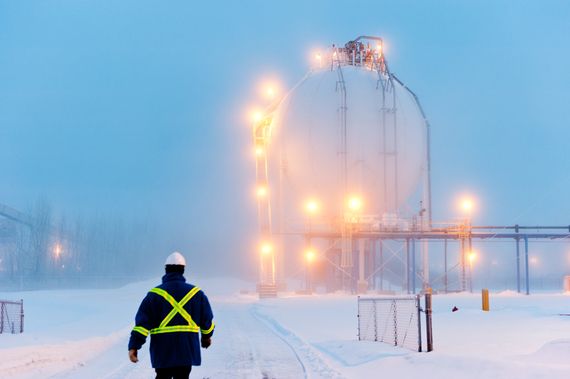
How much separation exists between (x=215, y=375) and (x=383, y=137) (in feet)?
128

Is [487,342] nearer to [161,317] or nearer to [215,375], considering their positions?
[215,375]

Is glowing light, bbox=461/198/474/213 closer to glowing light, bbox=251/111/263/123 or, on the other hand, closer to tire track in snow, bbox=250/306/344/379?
glowing light, bbox=251/111/263/123

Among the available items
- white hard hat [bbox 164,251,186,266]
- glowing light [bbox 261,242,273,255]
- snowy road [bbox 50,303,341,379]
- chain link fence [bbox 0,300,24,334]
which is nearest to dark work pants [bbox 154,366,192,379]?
white hard hat [bbox 164,251,186,266]

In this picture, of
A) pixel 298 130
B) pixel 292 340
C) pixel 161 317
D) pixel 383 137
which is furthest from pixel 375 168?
pixel 161 317

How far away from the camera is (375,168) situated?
50.1 m

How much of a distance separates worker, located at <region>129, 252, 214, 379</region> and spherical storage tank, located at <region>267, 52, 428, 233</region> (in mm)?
42605

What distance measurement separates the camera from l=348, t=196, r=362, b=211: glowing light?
50.3 metres

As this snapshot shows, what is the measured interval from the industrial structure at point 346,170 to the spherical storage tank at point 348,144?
0.07 meters

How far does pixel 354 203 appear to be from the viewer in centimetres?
5041

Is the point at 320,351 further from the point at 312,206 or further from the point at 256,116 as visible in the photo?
the point at 256,116

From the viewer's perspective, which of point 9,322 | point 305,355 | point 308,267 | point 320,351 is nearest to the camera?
point 305,355

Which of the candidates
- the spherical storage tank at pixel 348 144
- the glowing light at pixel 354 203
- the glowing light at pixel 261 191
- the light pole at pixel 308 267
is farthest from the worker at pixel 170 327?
the glowing light at pixel 261 191

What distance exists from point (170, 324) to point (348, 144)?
43080mm

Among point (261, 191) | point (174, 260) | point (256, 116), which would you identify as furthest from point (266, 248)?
point (174, 260)
